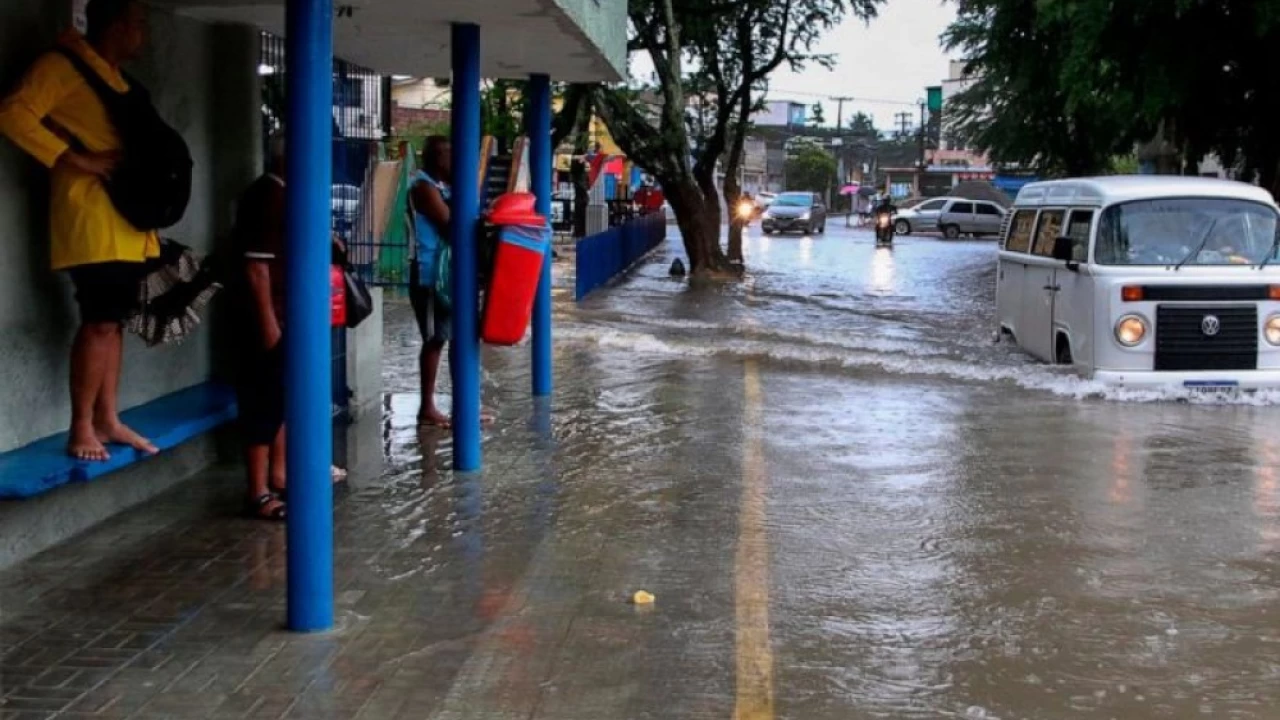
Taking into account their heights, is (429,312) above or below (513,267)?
below

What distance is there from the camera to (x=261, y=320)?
662cm

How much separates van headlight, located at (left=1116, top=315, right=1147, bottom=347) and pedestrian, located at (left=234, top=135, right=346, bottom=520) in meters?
7.34

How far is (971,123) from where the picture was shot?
51406 millimetres

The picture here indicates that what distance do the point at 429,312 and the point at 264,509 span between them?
104 inches

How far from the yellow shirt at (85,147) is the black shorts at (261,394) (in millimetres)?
903

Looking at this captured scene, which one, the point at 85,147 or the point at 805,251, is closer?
the point at 85,147

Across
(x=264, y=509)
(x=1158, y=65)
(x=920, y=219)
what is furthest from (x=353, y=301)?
(x=920, y=219)

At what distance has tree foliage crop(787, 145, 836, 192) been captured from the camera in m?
108

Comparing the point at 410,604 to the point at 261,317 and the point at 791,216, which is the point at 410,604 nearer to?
the point at 261,317

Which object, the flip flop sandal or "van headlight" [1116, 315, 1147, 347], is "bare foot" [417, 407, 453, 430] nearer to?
the flip flop sandal

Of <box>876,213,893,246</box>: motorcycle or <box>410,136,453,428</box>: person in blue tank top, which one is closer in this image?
<box>410,136,453,428</box>: person in blue tank top

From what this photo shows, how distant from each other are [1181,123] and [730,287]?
8.34 m

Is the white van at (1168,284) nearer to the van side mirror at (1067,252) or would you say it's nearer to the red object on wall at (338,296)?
the van side mirror at (1067,252)

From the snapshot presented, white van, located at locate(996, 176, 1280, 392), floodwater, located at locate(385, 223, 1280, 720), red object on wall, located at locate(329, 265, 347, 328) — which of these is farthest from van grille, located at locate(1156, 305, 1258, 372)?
red object on wall, located at locate(329, 265, 347, 328)
